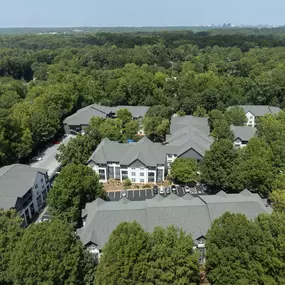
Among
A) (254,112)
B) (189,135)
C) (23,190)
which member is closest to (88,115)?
(189,135)

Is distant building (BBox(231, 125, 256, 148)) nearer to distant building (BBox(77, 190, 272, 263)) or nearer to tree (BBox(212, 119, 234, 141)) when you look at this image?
tree (BBox(212, 119, 234, 141))

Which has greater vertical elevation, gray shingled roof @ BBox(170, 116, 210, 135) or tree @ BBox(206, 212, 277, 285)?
tree @ BBox(206, 212, 277, 285)

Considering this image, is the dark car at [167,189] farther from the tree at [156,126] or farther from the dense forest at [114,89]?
the dense forest at [114,89]

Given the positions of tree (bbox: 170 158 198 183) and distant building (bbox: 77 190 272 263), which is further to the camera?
tree (bbox: 170 158 198 183)

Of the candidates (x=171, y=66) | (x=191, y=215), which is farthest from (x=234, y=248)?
(x=171, y=66)

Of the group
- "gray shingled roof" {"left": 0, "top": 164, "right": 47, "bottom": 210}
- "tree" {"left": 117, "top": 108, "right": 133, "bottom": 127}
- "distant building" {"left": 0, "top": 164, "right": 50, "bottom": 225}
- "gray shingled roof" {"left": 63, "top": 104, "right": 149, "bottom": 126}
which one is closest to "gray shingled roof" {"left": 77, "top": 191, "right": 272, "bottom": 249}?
"distant building" {"left": 0, "top": 164, "right": 50, "bottom": 225}
